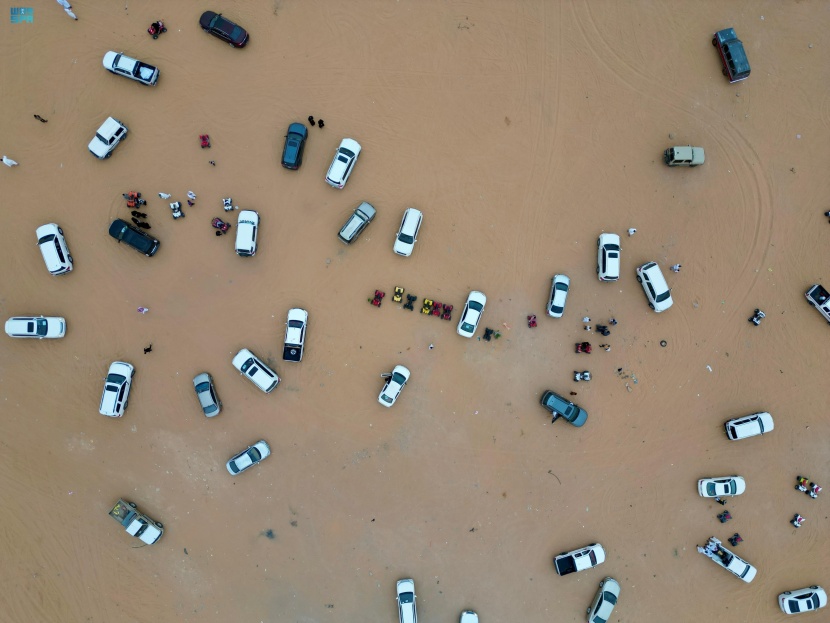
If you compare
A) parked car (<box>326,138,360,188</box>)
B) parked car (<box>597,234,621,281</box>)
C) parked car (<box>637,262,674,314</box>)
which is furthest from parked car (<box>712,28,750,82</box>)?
parked car (<box>326,138,360,188</box>)

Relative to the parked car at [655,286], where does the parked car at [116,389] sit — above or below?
below

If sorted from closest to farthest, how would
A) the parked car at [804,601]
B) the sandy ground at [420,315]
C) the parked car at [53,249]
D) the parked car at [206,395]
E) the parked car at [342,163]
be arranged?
the parked car at [53,249], the parked car at [206,395], the parked car at [342,163], the sandy ground at [420,315], the parked car at [804,601]

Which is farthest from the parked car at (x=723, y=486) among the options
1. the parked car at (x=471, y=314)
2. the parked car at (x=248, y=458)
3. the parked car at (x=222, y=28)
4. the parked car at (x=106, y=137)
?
the parked car at (x=106, y=137)

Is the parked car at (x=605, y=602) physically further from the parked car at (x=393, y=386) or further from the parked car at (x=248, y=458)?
the parked car at (x=248, y=458)

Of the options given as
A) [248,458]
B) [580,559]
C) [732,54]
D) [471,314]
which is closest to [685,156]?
[732,54]

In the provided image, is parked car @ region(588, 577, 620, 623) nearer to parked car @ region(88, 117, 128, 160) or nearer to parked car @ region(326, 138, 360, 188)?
parked car @ region(326, 138, 360, 188)

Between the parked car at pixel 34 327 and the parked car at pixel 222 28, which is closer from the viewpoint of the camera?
the parked car at pixel 34 327

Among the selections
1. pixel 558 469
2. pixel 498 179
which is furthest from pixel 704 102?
pixel 558 469
